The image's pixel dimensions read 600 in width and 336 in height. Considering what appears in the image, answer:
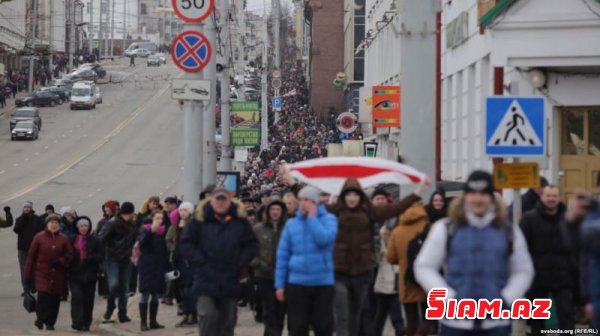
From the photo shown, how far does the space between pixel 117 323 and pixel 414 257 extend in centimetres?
775

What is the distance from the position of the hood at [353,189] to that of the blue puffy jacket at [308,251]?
2.18 ft

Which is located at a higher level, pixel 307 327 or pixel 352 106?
pixel 352 106

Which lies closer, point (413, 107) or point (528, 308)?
point (528, 308)

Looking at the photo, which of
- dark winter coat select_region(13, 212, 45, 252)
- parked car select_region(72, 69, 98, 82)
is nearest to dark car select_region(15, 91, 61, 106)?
parked car select_region(72, 69, 98, 82)

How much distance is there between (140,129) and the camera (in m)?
90.7

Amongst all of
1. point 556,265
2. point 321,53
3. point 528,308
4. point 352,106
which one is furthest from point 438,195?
point 321,53

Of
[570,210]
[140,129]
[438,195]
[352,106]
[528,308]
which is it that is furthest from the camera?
[140,129]

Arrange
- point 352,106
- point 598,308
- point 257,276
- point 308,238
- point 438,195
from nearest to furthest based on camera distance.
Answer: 1. point 598,308
2. point 308,238
3. point 438,195
4. point 257,276
5. point 352,106

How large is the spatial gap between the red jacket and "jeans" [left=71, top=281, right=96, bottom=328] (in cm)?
21

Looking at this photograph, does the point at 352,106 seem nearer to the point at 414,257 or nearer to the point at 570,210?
the point at 414,257

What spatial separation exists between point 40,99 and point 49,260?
288ft

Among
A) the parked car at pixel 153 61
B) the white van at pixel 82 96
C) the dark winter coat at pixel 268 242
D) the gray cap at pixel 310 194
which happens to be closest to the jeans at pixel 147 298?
the dark winter coat at pixel 268 242

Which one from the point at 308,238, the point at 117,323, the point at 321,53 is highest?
the point at 321,53

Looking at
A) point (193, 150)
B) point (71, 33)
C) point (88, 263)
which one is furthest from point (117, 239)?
point (71, 33)
